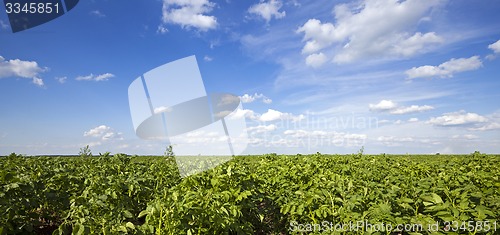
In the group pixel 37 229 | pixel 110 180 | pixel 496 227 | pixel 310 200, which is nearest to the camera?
pixel 496 227

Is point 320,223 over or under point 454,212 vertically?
under

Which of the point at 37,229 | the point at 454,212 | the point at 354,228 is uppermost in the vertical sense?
the point at 454,212

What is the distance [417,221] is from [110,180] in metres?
3.82

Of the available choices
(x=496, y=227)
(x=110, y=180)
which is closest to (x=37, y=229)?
(x=110, y=180)

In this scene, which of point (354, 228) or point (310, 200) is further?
point (310, 200)

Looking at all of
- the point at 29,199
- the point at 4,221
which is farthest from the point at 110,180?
the point at 4,221

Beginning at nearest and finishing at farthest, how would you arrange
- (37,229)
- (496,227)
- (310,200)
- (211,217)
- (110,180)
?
1. (496,227)
2. (211,217)
3. (310,200)
4. (110,180)
5. (37,229)

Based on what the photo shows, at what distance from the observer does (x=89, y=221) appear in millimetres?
2893

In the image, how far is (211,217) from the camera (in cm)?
308

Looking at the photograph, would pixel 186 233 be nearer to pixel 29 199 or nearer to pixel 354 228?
pixel 354 228
